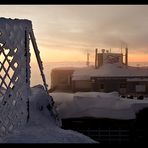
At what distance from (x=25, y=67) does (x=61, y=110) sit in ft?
27.2

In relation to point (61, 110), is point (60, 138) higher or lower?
higher

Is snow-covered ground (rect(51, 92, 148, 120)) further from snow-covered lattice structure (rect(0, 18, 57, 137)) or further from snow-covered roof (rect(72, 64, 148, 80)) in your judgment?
snow-covered roof (rect(72, 64, 148, 80))

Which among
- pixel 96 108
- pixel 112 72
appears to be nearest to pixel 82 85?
pixel 112 72

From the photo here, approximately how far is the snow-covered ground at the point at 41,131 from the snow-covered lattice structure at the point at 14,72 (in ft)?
0.65

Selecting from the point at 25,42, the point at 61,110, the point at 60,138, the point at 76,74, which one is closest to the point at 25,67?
the point at 25,42

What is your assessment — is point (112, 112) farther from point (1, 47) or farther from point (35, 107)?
point (1, 47)

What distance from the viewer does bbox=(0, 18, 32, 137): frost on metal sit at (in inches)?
174

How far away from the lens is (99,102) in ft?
45.8

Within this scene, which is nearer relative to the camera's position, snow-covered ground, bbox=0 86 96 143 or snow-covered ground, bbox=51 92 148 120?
snow-covered ground, bbox=0 86 96 143

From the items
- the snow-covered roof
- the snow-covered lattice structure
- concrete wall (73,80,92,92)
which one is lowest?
concrete wall (73,80,92,92)

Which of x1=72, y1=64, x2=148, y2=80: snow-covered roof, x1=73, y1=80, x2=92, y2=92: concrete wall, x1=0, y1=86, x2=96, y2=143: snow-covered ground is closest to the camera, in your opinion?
x1=0, y1=86, x2=96, y2=143: snow-covered ground

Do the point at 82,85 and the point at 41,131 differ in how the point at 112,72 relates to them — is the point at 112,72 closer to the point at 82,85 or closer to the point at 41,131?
the point at 82,85

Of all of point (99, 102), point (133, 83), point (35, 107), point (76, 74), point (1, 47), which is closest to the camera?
point (1, 47)

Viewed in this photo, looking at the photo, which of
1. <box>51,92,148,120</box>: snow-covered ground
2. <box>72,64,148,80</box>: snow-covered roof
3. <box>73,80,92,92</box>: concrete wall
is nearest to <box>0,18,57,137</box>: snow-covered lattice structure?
<box>51,92,148,120</box>: snow-covered ground
